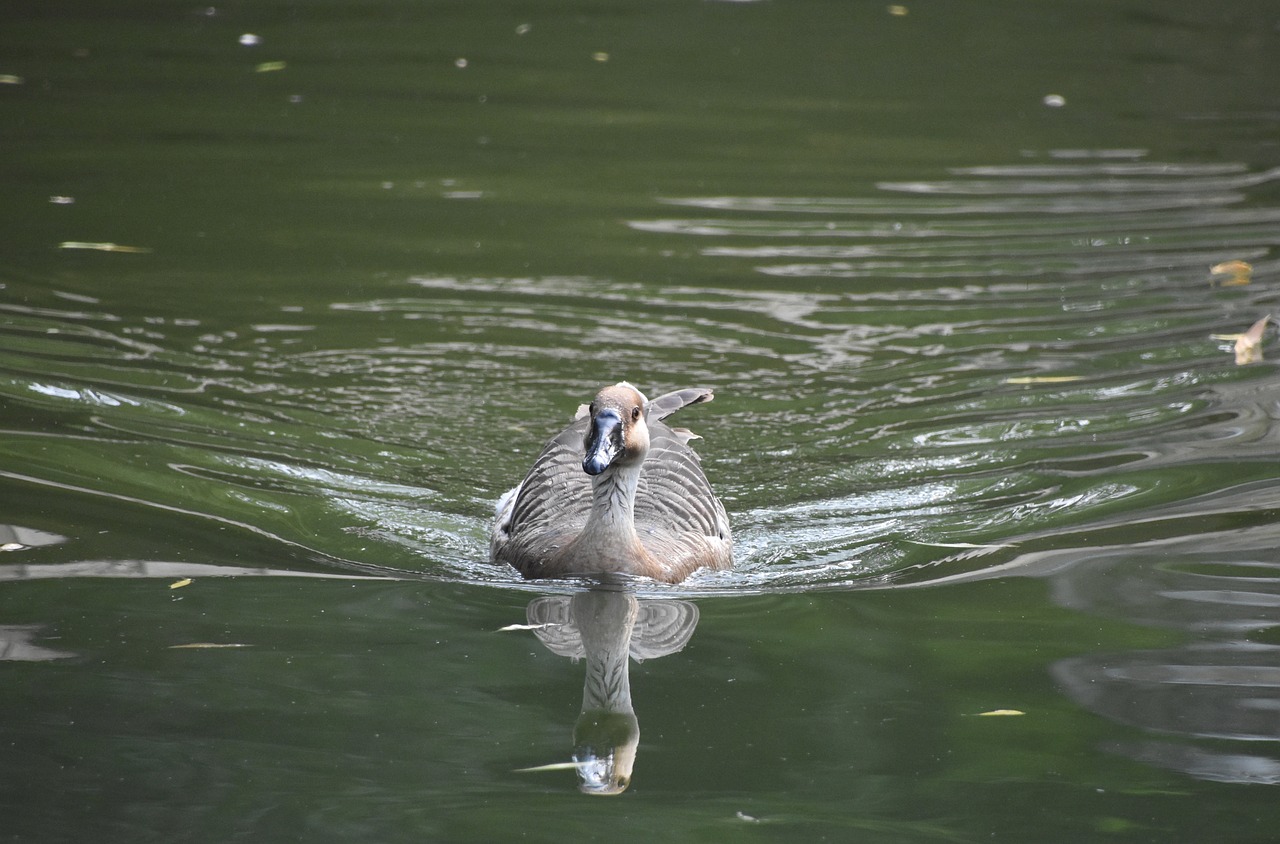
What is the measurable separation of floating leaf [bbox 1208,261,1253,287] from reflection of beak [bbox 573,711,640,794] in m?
7.44

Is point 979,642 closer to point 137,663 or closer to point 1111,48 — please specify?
point 137,663

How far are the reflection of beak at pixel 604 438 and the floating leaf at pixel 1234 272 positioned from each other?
20.6 ft

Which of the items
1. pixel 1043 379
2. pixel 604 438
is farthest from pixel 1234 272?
pixel 604 438

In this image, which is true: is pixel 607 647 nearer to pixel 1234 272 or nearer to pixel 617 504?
pixel 617 504

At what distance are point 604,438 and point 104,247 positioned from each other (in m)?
6.38

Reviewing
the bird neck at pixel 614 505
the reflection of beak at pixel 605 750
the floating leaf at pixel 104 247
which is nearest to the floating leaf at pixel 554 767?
the reflection of beak at pixel 605 750

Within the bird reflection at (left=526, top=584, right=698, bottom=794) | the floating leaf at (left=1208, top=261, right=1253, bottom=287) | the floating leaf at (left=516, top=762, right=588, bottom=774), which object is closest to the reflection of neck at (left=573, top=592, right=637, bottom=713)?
the bird reflection at (left=526, top=584, right=698, bottom=794)

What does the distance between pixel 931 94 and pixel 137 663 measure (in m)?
12.9

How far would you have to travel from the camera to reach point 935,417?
9.23m

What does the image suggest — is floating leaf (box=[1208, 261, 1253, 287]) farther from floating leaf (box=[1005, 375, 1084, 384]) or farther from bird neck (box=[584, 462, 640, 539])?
bird neck (box=[584, 462, 640, 539])

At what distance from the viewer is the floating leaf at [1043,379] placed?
9.65 meters

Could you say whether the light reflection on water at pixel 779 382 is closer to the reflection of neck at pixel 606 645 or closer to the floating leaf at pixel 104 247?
the reflection of neck at pixel 606 645

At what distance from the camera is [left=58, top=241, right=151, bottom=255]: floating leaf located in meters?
11.5

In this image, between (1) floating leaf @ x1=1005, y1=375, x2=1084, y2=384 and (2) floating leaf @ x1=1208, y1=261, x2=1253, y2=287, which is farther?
(2) floating leaf @ x1=1208, y1=261, x2=1253, y2=287
